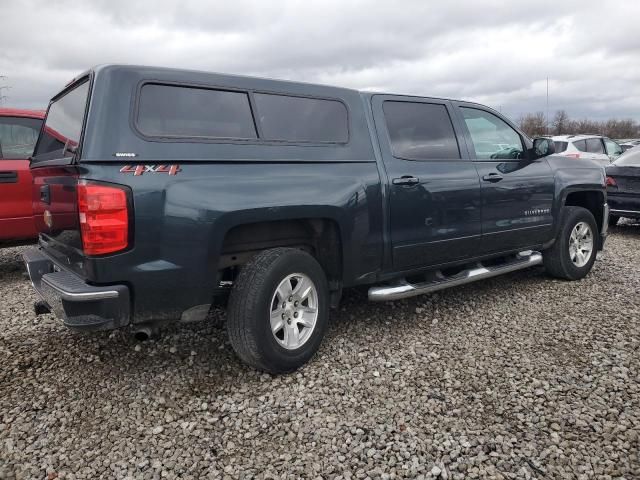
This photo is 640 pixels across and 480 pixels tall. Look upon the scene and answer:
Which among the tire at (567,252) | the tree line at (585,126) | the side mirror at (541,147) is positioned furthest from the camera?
the tree line at (585,126)

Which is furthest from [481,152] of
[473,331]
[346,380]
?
[346,380]

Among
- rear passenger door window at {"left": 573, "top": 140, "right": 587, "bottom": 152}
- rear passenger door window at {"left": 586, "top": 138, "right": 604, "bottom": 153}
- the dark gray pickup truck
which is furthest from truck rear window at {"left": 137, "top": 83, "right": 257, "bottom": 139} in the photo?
rear passenger door window at {"left": 586, "top": 138, "right": 604, "bottom": 153}

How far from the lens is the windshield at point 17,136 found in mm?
5294

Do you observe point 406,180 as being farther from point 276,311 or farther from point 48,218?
point 48,218

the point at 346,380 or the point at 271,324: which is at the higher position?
the point at 271,324

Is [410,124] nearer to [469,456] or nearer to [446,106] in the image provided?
[446,106]

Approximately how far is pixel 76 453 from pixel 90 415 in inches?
13.6

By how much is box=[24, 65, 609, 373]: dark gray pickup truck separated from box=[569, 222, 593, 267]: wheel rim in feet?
4.30

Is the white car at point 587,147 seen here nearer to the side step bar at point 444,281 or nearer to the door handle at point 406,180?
the side step bar at point 444,281

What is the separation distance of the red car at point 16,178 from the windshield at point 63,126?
173 cm

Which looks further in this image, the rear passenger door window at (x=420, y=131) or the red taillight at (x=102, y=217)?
the rear passenger door window at (x=420, y=131)

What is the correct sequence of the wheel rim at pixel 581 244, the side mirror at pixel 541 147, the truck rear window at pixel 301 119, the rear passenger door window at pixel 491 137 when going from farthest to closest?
the wheel rim at pixel 581 244, the side mirror at pixel 541 147, the rear passenger door window at pixel 491 137, the truck rear window at pixel 301 119

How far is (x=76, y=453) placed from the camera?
8.01 ft

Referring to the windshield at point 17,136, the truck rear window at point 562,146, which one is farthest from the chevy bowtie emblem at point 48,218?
the truck rear window at point 562,146
